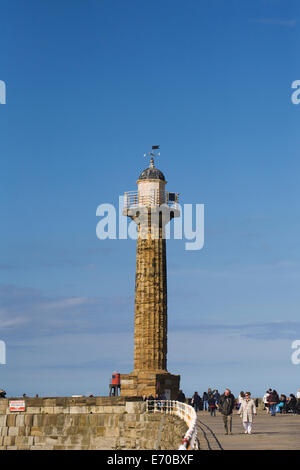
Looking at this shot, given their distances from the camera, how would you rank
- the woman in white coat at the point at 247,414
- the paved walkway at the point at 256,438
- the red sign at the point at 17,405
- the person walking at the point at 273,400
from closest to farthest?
the paved walkway at the point at 256,438
the woman in white coat at the point at 247,414
the person walking at the point at 273,400
the red sign at the point at 17,405

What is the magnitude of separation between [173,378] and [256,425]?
1784cm

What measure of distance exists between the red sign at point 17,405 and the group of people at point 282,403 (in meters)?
13.1

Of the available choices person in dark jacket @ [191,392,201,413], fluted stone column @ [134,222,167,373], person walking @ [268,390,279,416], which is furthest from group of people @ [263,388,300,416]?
fluted stone column @ [134,222,167,373]

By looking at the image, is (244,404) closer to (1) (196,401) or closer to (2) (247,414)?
(2) (247,414)

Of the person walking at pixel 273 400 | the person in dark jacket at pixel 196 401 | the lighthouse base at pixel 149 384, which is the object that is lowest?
the person walking at pixel 273 400

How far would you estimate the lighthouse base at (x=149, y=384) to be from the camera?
149ft

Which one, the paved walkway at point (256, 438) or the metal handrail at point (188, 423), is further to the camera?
the paved walkway at point (256, 438)

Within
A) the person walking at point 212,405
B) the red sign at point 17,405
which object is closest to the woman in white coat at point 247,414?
the person walking at point 212,405

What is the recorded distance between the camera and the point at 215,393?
4294 centimetres

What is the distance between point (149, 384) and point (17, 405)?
771 cm

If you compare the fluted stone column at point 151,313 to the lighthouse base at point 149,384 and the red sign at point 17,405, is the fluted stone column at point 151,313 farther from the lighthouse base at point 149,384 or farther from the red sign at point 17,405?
the red sign at point 17,405

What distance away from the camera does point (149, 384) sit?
45.5 metres

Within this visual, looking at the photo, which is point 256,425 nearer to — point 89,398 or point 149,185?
point 89,398

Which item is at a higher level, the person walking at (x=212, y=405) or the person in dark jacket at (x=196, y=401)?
the person in dark jacket at (x=196, y=401)
